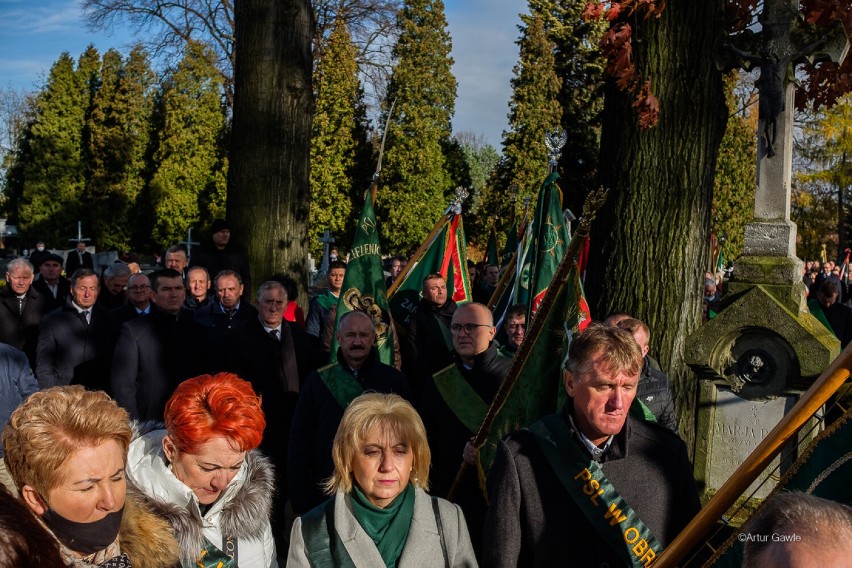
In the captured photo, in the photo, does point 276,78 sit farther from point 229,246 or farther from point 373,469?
point 373,469

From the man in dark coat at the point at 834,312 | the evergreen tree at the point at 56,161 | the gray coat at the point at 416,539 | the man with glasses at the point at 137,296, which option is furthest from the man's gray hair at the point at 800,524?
the evergreen tree at the point at 56,161

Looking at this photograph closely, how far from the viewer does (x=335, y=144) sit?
35406 millimetres

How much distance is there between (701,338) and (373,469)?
13.7ft

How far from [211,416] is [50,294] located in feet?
23.4

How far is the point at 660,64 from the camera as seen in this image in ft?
21.0

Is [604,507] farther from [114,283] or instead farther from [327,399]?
[114,283]

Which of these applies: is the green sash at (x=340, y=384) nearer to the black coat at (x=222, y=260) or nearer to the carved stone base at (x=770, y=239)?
the black coat at (x=222, y=260)

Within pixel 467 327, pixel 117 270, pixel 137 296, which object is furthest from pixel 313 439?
pixel 117 270

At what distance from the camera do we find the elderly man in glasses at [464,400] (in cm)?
436

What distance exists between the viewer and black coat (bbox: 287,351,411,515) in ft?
15.5

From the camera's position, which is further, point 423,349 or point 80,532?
point 423,349

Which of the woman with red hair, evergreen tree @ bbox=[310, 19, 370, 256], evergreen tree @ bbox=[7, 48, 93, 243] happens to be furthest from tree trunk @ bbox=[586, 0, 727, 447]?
evergreen tree @ bbox=[7, 48, 93, 243]

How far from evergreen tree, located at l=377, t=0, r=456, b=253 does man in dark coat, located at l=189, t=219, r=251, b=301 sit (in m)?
27.6

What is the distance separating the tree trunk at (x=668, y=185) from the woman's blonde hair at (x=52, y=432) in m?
4.73
